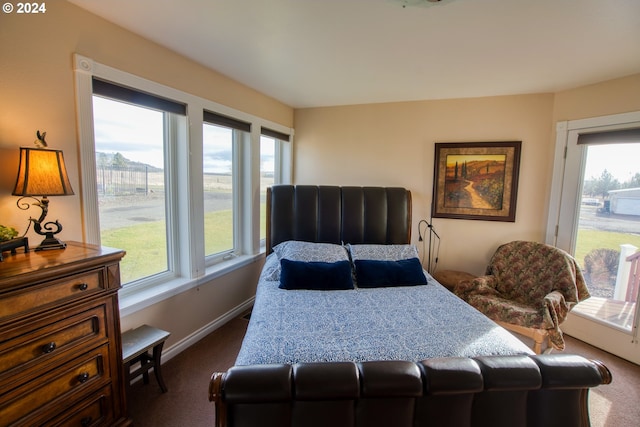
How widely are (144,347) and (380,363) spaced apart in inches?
60.6

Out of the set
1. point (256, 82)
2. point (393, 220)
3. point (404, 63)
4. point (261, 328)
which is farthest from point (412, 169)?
point (261, 328)

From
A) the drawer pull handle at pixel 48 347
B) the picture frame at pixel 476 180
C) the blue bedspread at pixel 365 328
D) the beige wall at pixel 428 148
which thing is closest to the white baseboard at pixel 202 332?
the blue bedspread at pixel 365 328

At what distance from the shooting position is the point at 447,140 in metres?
3.20

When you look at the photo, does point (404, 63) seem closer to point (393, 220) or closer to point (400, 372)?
point (393, 220)

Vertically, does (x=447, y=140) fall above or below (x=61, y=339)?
above

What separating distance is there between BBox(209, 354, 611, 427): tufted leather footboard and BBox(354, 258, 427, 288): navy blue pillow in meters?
1.22

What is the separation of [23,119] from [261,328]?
1678 mm

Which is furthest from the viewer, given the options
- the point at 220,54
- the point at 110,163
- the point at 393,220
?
the point at 393,220

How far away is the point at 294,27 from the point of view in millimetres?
1756

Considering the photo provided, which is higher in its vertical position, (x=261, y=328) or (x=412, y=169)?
(x=412, y=169)

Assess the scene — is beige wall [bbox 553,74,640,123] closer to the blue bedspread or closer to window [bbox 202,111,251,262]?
the blue bedspread

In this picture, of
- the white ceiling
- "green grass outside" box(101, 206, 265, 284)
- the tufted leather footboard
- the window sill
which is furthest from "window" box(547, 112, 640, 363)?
"green grass outside" box(101, 206, 265, 284)

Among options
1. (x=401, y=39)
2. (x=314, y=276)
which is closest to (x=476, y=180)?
(x=401, y=39)

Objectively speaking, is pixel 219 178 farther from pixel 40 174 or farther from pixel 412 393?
pixel 412 393
